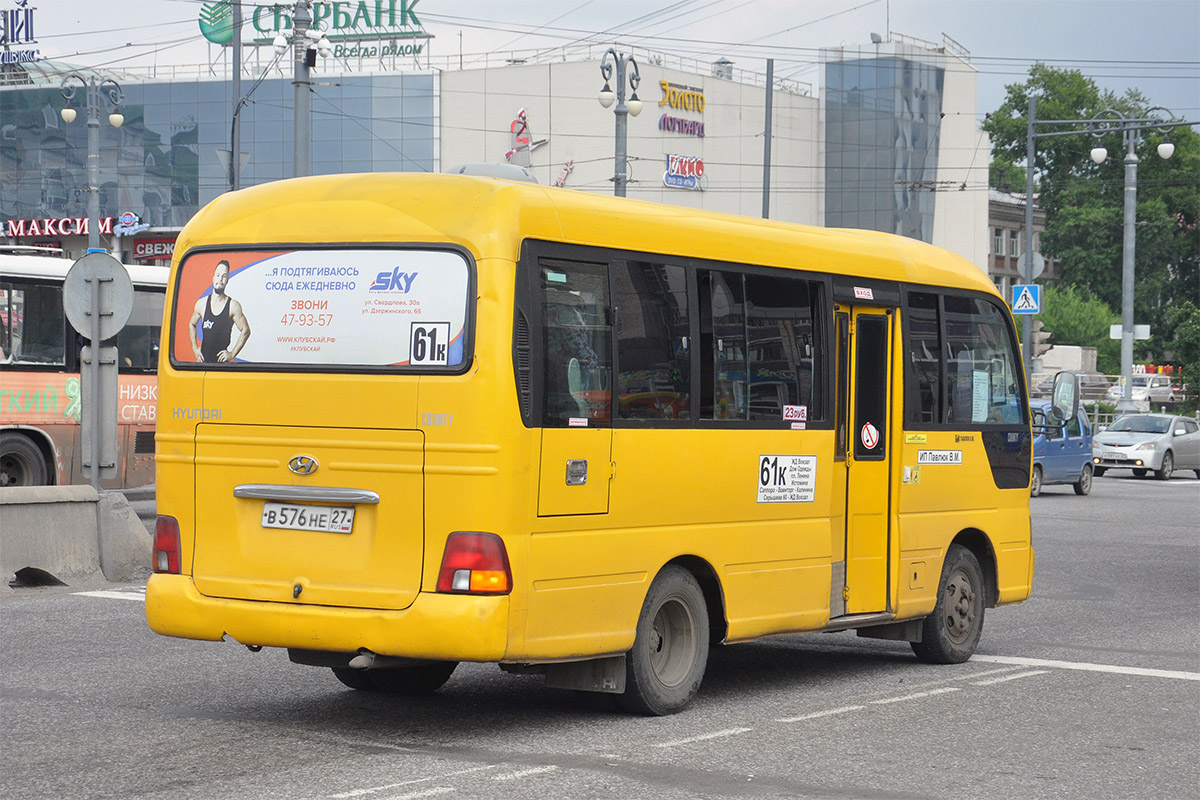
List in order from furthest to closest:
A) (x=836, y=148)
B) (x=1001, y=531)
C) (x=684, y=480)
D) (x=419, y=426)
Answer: (x=836, y=148) → (x=1001, y=531) → (x=684, y=480) → (x=419, y=426)

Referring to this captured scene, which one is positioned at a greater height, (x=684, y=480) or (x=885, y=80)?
(x=885, y=80)

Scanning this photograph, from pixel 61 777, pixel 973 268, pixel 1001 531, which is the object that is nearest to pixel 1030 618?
pixel 1001 531

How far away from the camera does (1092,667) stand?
10.7 metres

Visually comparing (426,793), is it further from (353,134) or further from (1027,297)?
(353,134)

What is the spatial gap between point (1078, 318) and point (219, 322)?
301ft

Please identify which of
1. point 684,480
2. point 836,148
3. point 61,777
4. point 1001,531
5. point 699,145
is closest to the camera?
point 61,777

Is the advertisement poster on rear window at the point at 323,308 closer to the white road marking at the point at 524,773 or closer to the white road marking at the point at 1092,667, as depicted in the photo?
the white road marking at the point at 524,773

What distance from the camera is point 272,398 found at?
7.96 metres

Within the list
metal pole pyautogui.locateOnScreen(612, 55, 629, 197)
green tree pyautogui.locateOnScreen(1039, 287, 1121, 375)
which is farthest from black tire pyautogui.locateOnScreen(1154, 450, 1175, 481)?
green tree pyautogui.locateOnScreen(1039, 287, 1121, 375)

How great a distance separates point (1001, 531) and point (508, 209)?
508 centimetres

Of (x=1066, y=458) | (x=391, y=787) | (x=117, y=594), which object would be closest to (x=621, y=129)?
(x=1066, y=458)

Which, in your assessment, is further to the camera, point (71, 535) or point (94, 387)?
point (94, 387)

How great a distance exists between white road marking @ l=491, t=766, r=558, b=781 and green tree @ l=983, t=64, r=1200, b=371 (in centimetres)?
8174

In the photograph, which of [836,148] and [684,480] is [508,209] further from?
[836,148]
